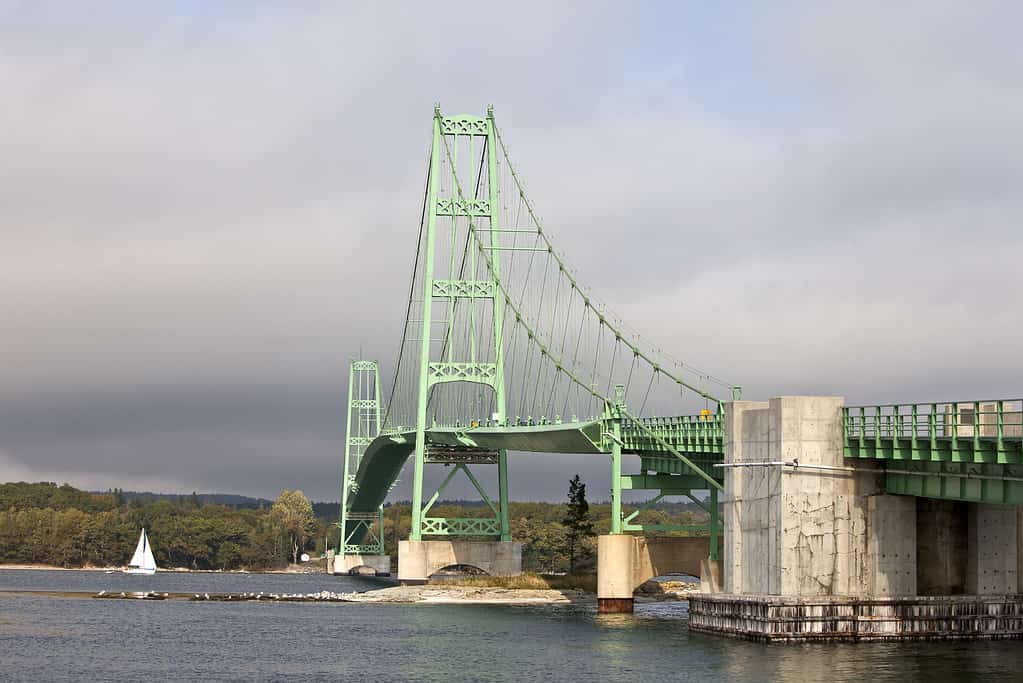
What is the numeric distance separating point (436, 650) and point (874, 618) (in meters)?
20.1

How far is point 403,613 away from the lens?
349ft

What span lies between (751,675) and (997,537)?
19522 millimetres

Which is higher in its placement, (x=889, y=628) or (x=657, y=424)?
(x=657, y=424)

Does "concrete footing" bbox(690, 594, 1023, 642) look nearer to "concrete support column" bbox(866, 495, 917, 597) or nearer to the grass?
"concrete support column" bbox(866, 495, 917, 597)

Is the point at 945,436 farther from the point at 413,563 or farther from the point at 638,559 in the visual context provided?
the point at 413,563

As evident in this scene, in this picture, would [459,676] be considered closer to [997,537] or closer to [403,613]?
[997,537]

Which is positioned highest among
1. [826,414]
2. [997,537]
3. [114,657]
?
[826,414]

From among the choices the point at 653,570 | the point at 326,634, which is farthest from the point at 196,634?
the point at 653,570

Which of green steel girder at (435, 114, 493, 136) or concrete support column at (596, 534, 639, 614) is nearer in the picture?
concrete support column at (596, 534, 639, 614)

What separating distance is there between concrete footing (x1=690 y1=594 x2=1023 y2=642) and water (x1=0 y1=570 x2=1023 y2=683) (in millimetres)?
1163

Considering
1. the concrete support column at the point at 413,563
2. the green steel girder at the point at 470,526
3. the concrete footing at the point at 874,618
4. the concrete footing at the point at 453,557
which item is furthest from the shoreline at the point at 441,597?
the concrete footing at the point at 874,618

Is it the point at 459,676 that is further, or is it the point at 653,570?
the point at 653,570

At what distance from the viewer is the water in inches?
2650

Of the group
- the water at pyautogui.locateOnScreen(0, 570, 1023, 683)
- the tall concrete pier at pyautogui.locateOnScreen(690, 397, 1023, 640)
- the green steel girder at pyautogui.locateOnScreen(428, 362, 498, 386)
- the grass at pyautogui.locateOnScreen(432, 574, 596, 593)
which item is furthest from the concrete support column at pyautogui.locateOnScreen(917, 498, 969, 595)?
the green steel girder at pyautogui.locateOnScreen(428, 362, 498, 386)
